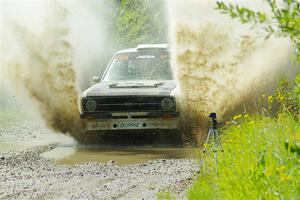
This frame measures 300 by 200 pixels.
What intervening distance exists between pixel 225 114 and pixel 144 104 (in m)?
1.61

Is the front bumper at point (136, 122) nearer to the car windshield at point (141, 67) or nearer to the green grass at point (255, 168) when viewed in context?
the car windshield at point (141, 67)

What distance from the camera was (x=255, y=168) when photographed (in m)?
6.20

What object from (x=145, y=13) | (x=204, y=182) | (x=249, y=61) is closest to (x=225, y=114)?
(x=249, y=61)

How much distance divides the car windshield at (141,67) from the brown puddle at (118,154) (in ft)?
5.82

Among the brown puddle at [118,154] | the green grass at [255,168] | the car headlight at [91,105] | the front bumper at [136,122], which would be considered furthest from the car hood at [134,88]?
the green grass at [255,168]

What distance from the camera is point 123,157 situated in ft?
37.8

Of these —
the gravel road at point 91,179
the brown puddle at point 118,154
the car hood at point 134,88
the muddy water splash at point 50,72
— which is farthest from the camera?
the muddy water splash at point 50,72

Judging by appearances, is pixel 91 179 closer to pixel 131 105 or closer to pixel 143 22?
pixel 131 105

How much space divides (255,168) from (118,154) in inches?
232

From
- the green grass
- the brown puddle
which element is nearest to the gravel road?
the brown puddle

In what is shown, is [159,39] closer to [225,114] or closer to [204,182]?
[225,114]

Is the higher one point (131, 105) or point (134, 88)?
point (134, 88)

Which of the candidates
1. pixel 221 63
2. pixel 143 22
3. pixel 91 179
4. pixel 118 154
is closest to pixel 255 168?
pixel 91 179

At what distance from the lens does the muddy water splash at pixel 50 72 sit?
48.9 feet
